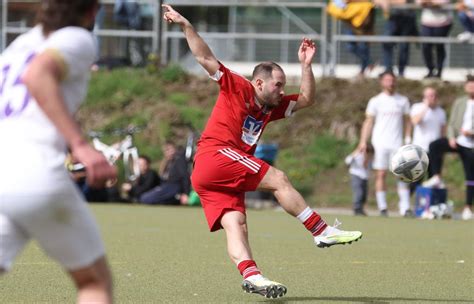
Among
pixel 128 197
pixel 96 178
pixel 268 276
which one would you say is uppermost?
pixel 96 178

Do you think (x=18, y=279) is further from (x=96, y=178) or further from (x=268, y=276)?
(x=96, y=178)

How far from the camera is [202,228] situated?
1478 centimetres

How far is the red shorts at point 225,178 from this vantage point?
331 inches

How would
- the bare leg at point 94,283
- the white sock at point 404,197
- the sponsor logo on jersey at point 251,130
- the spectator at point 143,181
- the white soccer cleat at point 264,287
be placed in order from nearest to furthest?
the bare leg at point 94,283 → the white soccer cleat at point 264,287 → the sponsor logo on jersey at point 251,130 → the white sock at point 404,197 → the spectator at point 143,181

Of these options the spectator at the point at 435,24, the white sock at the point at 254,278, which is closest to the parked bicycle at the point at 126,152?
the spectator at the point at 435,24

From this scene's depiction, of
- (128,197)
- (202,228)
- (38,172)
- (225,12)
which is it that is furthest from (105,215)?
(38,172)

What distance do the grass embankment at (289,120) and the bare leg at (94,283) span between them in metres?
15.8

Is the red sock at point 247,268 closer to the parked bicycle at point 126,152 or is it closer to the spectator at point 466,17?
the parked bicycle at point 126,152

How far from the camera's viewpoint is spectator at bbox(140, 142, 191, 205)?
1977 centimetres

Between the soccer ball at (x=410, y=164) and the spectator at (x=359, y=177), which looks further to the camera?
the spectator at (x=359, y=177)

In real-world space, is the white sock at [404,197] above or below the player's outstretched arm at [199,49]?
below

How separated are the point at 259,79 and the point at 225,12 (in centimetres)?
1651

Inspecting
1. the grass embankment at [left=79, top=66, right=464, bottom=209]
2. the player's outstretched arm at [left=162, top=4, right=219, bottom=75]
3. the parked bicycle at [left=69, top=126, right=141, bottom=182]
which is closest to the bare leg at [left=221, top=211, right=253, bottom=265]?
the player's outstretched arm at [left=162, top=4, right=219, bottom=75]

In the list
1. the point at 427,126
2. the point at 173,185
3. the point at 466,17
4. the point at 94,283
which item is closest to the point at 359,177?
the point at 427,126
